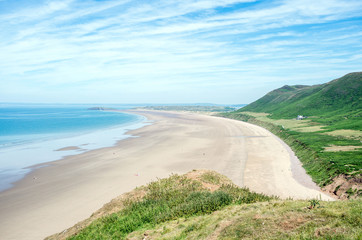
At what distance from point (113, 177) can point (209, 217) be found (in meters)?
22.4

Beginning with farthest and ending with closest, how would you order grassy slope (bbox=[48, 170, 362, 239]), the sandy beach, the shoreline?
1. the shoreline
2. the sandy beach
3. grassy slope (bbox=[48, 170, 362, 239])

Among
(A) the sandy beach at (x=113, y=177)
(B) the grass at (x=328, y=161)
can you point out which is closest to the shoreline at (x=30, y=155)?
(A) the sandy beach at (x=113, y=177)

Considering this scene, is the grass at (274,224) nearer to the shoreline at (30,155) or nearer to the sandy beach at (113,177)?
→ the sandy beach at (113,177)

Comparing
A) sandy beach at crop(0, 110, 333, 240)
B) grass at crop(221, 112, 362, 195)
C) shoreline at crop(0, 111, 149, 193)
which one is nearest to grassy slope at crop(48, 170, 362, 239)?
sandy beach at crop(0, 110, 333, 240)

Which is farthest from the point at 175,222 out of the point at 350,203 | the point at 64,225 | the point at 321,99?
the point at 321,99

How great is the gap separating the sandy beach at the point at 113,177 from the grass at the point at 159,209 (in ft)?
21.2

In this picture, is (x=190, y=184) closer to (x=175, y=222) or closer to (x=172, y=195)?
(x=172, y=195)

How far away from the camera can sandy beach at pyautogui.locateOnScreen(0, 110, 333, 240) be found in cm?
2162

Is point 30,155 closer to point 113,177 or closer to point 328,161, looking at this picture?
point 113,177

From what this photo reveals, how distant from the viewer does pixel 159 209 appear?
15797 mm

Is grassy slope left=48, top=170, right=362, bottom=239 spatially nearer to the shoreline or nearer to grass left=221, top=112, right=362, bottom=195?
grass left=221, top=112, right=362, bottom=195

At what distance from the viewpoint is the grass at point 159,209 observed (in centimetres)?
1427

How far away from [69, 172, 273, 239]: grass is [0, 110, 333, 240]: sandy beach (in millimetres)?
6466

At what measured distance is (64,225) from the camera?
19922 millimetres
